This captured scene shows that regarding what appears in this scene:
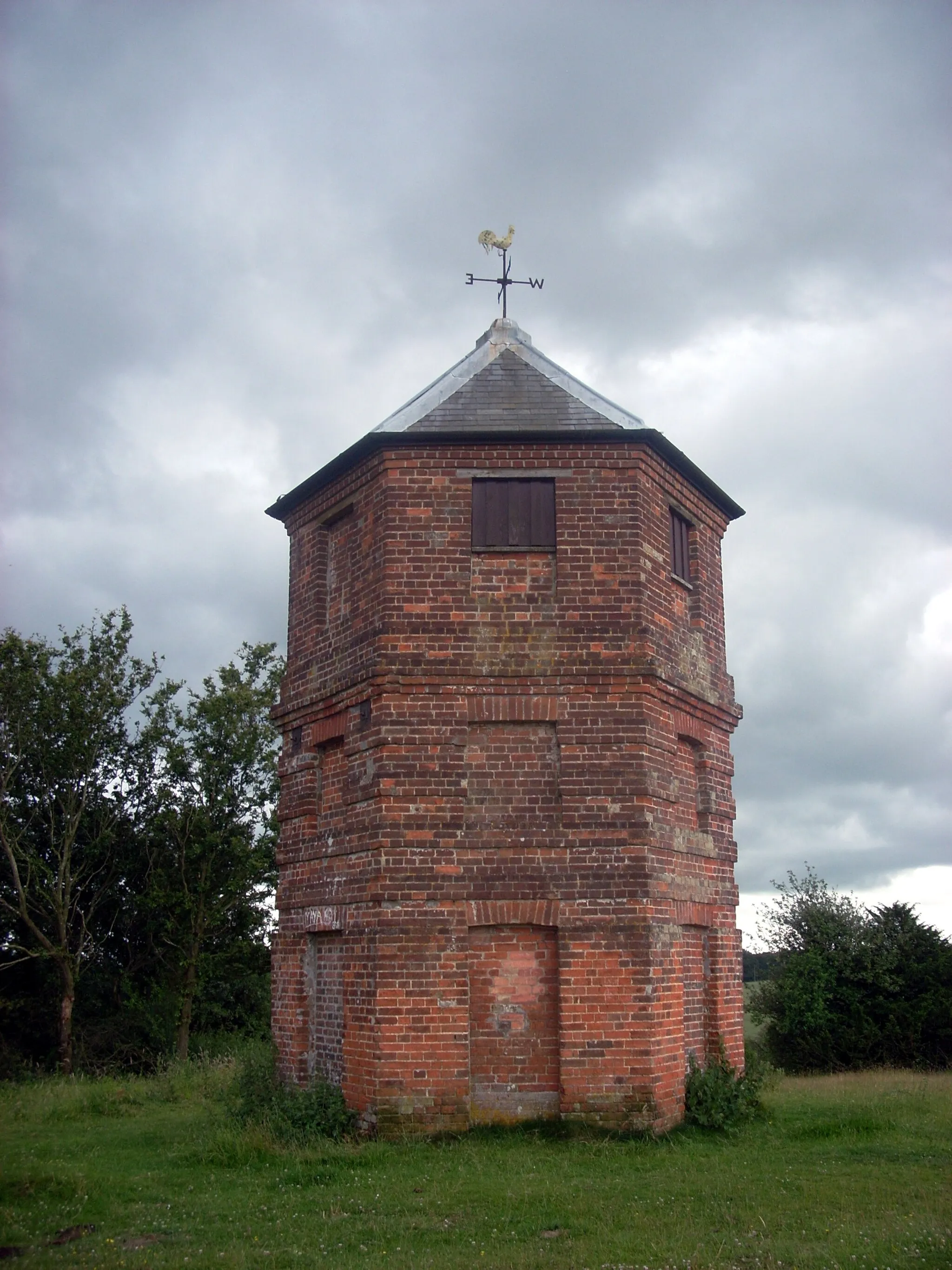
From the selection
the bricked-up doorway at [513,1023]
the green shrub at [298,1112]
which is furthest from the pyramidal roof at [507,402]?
the green shrub at [298,1112]

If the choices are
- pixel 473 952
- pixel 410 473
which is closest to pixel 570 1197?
pixel 473 952

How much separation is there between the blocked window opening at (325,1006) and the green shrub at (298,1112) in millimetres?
224

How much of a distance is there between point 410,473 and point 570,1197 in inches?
293

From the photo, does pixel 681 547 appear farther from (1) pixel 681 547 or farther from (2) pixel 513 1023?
(2) pixel 513 1023

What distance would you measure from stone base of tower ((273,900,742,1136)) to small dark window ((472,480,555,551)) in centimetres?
393

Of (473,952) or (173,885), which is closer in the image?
(473,952)

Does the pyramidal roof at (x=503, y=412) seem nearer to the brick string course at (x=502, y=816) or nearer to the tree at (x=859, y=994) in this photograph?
the brick string course at (x=502, y=816)

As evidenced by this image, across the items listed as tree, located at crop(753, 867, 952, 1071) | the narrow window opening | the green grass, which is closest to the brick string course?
the narrow window opening

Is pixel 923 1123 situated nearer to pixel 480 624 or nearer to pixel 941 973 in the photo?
pixel 480 624

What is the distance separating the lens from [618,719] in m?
11.7

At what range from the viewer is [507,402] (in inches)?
509

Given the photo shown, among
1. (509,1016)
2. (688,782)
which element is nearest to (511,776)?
(509,1016)

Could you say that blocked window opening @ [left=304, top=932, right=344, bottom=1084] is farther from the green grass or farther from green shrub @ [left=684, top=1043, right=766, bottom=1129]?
green shrub @ [left=684, top=1043, right=766, bottom=1129]

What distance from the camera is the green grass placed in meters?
7.54
